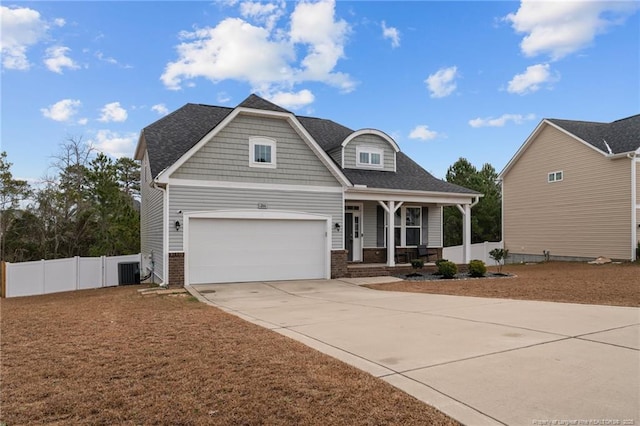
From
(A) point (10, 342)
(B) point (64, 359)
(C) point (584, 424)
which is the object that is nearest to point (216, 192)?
(A) point (10, 342)

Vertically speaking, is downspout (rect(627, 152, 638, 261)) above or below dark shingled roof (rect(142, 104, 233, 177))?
below

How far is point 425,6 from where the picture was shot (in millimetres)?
15609

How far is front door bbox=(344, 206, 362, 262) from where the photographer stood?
18.0 m

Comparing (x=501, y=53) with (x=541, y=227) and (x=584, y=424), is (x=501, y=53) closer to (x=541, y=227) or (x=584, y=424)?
(x=541, y=227)

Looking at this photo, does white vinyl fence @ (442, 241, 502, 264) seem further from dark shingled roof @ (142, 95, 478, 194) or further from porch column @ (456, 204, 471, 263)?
dark shingled roof @ (142, 95, 478, 194)

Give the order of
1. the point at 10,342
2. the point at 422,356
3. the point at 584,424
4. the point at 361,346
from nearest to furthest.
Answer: the point at 584,424
the point at 422,356
the point at 361,346
the point at 10,342

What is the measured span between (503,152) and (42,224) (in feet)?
108

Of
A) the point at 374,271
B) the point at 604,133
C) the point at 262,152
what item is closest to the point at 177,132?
the point at 262,152

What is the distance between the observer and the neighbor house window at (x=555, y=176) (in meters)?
22.2

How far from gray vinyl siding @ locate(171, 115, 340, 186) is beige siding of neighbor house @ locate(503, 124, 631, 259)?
13.7 meters

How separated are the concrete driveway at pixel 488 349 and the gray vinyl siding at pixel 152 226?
559 cm

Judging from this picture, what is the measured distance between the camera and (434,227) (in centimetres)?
1958

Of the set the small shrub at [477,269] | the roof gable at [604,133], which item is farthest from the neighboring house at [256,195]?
the roof gable at [604,133]

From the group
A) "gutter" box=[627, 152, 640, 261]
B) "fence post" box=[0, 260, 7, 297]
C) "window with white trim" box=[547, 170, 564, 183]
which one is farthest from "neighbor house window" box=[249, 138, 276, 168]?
"window with white trim" box=[547, 170, 564, 183]
